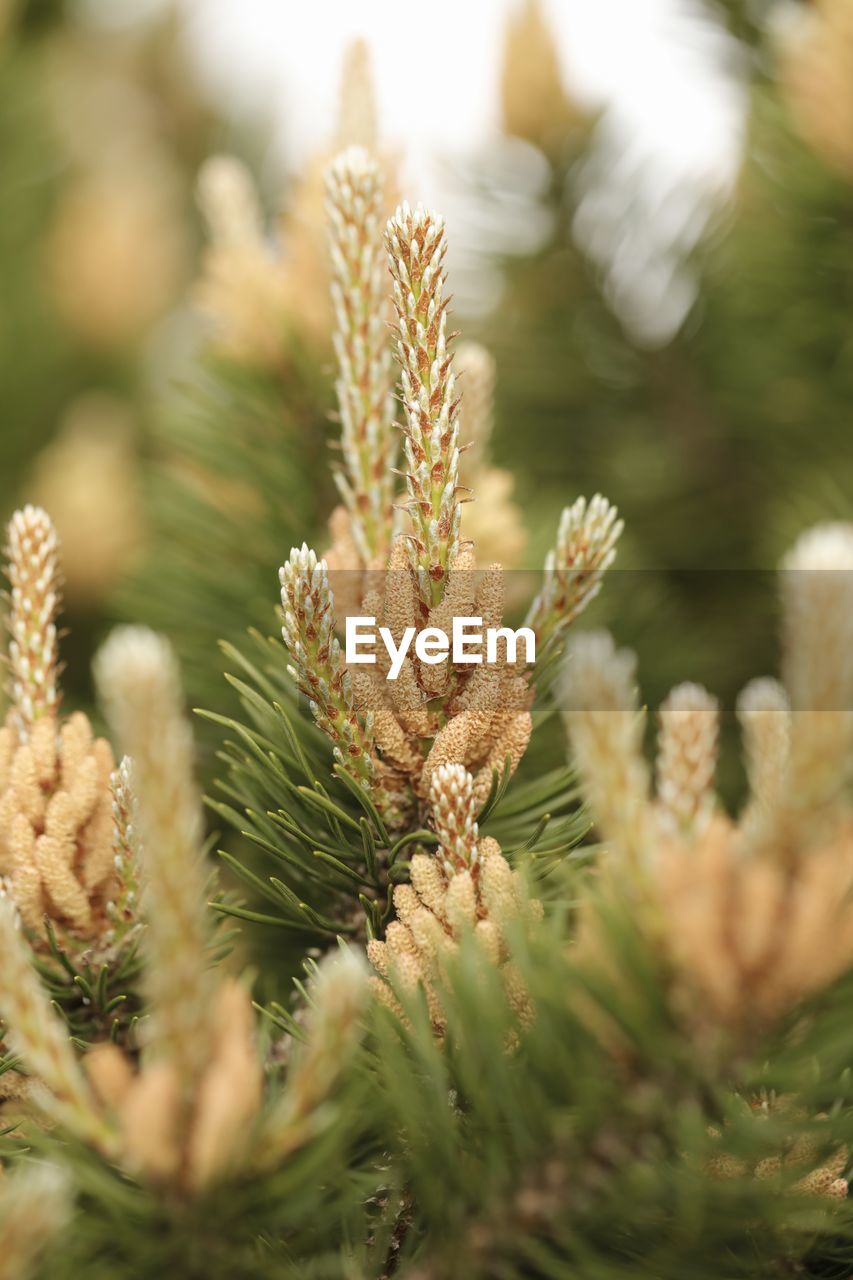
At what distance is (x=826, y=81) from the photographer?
1.99ft

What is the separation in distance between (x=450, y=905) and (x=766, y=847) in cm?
9

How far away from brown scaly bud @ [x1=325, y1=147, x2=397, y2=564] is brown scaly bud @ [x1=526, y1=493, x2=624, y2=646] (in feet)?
A: 0.20

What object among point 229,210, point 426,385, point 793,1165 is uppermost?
point 229,210

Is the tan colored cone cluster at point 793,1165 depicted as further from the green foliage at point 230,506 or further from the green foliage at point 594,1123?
the green foliage at point 230,506

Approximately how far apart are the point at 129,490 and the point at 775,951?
0.62 m

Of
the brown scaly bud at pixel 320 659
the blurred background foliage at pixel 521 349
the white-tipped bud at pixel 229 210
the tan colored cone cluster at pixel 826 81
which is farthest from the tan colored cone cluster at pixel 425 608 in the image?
the tan colored cone cluster at pixel 826 81

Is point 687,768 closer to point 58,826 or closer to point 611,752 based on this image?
point 611,752

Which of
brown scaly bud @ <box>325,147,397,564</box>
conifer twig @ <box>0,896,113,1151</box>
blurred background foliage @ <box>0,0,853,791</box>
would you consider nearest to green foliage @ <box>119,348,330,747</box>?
blurred background foliage @ <box>0,0,853,791</box>

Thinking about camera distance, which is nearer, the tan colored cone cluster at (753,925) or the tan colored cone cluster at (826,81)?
the tan colored cone cluster at (753,925)

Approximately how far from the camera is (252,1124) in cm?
27

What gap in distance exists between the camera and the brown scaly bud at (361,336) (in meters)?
0.42

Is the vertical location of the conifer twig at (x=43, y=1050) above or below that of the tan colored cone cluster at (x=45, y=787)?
below

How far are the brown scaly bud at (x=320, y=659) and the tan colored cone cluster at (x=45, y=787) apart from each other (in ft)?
0.25

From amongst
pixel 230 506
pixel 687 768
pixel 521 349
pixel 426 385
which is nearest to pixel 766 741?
pixel 687 768
